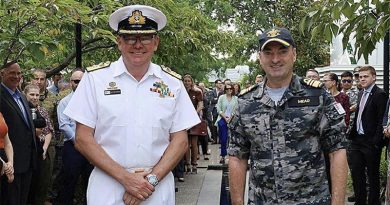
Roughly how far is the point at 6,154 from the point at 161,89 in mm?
2795

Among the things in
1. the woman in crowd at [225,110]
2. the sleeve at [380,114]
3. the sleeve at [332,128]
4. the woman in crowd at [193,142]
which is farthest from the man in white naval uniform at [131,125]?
the woman in crowd at [225,110]

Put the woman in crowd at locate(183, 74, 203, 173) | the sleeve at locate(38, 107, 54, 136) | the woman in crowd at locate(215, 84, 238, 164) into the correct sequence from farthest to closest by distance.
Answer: the woman in crowd at locate(215, 84, 238, 164)
the woman in crowd at locate(183, 74, 203, 173)
the sleeve at locate(38, 107, 54, 136)

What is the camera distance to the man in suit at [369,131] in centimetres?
816

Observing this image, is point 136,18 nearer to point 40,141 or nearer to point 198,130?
point 40,141

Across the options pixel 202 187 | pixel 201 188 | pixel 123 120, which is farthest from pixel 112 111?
pixel 202 187

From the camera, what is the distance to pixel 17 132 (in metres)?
6.41

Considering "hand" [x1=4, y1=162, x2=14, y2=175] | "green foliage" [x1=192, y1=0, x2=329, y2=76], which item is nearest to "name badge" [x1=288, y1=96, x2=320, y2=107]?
"hand" [x1=4, y1=162, x2=14, y2=175]

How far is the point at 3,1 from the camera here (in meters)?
5.23

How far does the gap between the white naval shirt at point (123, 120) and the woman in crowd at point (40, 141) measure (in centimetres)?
376

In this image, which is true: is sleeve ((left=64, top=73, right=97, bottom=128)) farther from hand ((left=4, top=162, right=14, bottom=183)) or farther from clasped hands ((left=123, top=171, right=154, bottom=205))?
hand ((left=4, top=162, right=14, bottom=183))

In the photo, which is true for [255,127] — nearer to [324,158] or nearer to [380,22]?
[324,158]

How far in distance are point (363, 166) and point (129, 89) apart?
5600 mm

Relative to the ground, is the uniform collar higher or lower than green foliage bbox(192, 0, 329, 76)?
lower

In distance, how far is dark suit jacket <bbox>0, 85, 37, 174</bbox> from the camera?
6.32 metres
